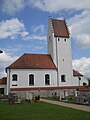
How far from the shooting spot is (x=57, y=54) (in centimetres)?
4650

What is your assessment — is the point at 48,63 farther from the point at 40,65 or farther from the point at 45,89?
the point at 45,89

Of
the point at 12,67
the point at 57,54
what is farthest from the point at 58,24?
the point at 12,67

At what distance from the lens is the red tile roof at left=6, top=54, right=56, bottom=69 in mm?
43094

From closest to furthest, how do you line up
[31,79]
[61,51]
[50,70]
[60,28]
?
[31,79] < [50,70] < [61,51] < [60,28]

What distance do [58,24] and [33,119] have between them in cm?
3790

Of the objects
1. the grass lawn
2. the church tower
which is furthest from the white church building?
the grass lawn

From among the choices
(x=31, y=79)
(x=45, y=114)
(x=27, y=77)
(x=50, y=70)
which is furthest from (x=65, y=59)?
(x=45, y=114)

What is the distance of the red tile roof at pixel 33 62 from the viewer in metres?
43.1

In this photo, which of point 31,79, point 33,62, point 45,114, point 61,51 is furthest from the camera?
point 61,51

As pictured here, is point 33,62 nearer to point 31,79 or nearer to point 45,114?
point 31,79

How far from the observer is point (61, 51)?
47156 mm

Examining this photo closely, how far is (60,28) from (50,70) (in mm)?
10331

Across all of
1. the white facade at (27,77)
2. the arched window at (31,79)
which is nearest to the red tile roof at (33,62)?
the white facade at (27,77)

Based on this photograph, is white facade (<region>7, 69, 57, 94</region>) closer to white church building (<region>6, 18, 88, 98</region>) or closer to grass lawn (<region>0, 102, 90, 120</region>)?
white church building (<region>6, 18, 88, 98</region>)
